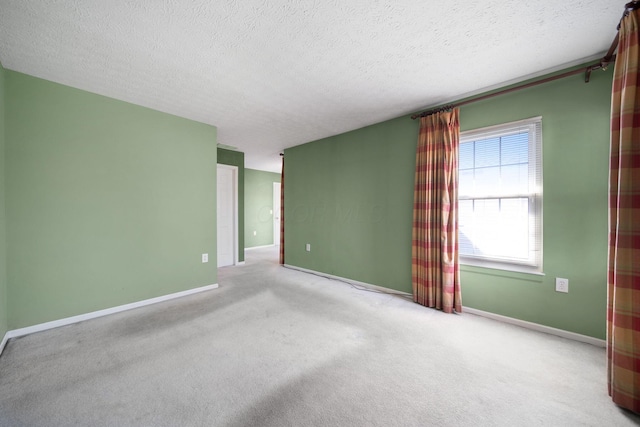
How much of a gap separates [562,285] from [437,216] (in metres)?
1.21

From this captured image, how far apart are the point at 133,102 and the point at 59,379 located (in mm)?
2778

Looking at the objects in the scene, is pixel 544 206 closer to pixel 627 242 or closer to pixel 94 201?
pixel 627 242

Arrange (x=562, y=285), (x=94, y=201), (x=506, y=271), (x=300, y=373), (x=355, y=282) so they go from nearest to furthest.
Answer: (x=300, y=373), (x=562, y=285), (x=506, y=271), (x=94, y=201), (x=355, y=282)

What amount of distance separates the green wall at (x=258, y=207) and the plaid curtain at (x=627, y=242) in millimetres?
6679

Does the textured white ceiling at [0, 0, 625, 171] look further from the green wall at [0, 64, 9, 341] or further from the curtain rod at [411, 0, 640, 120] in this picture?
the green wall at [0, 64, 9, 341]

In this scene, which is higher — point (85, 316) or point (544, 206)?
point (544, 206)

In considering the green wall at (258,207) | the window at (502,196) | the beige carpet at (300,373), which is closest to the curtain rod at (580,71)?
the window at (502,196)

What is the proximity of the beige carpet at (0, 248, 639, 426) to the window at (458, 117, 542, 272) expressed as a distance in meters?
0.76

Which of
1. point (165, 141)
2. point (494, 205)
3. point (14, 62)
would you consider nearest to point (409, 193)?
point (494, 205)

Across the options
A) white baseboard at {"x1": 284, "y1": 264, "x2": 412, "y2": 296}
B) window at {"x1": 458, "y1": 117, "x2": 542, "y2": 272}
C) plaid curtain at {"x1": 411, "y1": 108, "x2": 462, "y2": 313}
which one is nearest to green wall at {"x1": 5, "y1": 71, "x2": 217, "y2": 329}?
white baseboard at {"x1": 284, "y1": 264, "x2": 412, "y2": 296}

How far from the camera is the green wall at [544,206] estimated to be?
1.98 meters

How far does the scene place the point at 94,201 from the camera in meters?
2.52

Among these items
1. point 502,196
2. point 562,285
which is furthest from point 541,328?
point 502,196

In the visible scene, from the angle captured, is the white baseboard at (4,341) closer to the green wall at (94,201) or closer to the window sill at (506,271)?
the green wall at (94,201)
